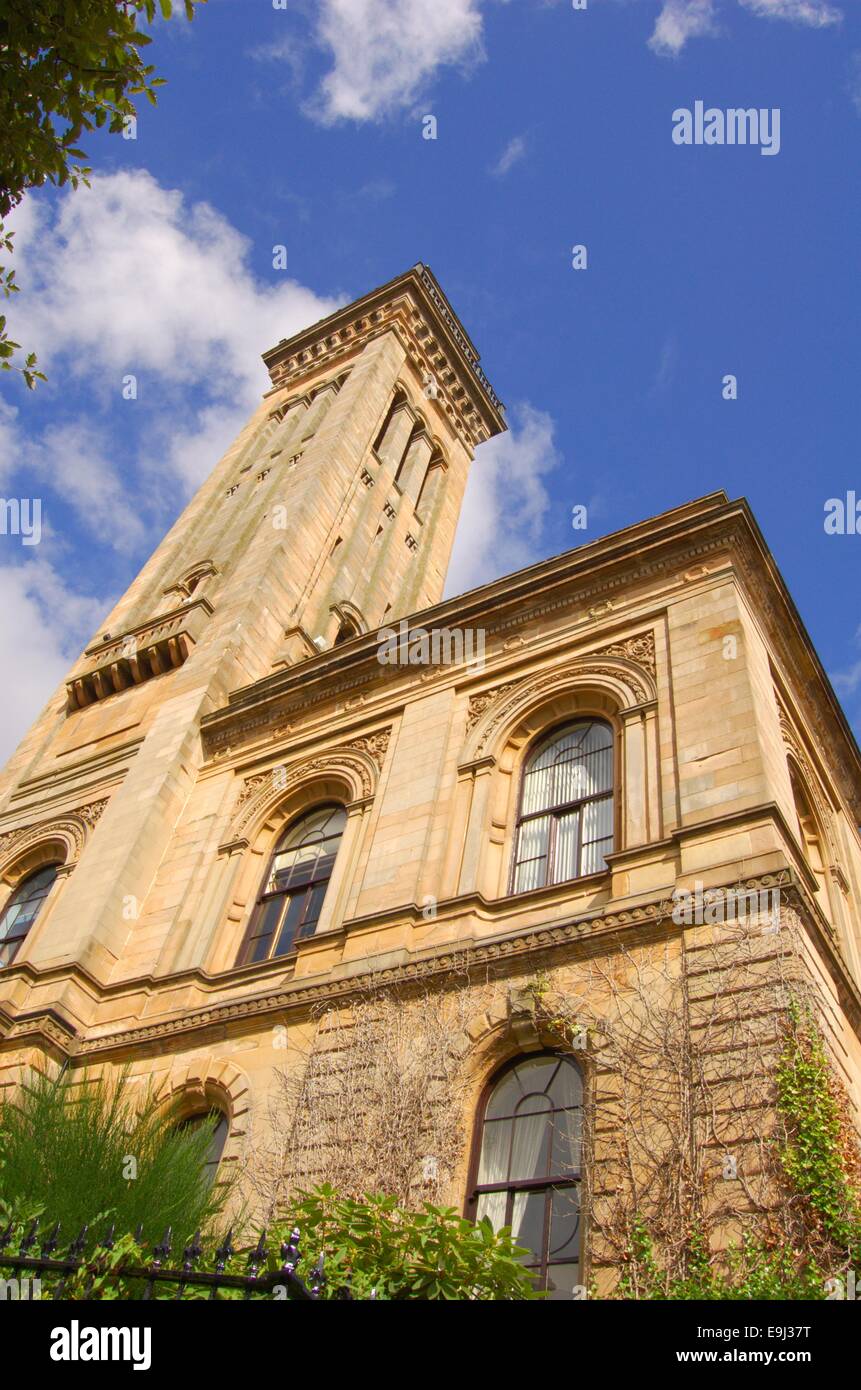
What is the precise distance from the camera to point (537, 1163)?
1063 cm

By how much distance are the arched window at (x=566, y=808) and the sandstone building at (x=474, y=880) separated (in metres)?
0.04

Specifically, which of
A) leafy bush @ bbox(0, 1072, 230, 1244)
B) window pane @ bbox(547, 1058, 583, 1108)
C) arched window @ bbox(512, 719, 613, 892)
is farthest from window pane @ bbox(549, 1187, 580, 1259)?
arched window @ bbox(512, 719, 613, 892)

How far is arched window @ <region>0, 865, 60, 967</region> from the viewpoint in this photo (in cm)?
1869

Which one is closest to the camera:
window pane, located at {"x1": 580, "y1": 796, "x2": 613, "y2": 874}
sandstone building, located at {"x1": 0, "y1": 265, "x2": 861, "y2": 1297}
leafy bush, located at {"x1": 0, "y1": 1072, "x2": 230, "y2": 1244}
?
leafy bush, located at {"x1": 0, "y1": 1072, "x2": 230, "y2": 1244}

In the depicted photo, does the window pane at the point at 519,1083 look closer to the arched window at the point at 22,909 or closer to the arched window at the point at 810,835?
the arched window at the point at 810,835

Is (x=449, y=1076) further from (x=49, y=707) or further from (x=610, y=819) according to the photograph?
(x=49, y=707)

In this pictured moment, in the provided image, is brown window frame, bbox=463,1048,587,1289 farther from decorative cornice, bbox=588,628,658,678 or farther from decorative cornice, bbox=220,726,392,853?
decorative cornice, bbox=220,726,392,853

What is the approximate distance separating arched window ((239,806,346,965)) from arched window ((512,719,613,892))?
3.27 metres

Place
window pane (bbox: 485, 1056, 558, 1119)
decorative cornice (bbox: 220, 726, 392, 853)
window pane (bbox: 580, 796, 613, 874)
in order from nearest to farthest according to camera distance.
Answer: window pane (bbox: 485, 1056, 558, 1119) → window pane (bbox: 580, 796, 613, 874) → decorative cornice (bbox: 220, 726, 392, 853)

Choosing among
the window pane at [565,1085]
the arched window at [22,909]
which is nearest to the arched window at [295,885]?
the arched window at [22,909]

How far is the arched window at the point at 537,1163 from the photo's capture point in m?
9.88

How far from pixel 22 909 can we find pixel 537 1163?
1197 cm
